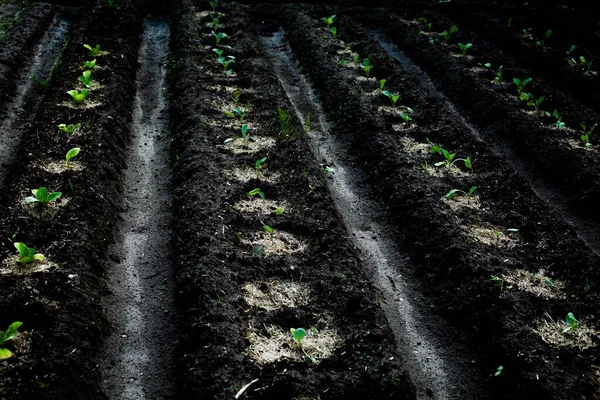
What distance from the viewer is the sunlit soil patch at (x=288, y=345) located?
3.26 meters

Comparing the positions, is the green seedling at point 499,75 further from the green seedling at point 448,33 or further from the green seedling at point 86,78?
the green seedling at point 86,78

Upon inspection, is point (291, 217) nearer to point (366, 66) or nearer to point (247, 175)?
point (247, 175)

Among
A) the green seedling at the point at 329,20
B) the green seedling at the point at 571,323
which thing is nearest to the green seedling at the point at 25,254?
the green seedling at the point at 571,323

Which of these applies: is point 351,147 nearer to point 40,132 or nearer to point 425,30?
point 40,132

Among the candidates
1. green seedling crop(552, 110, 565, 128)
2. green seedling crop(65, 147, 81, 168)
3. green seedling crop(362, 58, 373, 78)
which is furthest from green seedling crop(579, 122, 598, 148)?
green seedling crop(65, 147, 81, 168)

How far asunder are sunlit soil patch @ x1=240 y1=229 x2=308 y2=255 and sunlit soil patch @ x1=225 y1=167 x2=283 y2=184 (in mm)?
790

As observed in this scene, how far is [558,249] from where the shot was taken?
4.26m

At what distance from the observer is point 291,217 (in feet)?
14.6

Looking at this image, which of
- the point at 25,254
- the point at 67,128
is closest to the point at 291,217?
the point at 25,254

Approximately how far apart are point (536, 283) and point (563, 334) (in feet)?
1.68

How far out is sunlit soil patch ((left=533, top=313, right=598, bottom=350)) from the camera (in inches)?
136

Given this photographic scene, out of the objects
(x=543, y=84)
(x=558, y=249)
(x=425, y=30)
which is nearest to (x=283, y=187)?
(x=558, y=249)

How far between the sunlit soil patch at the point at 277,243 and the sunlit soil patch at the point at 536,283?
1562mm

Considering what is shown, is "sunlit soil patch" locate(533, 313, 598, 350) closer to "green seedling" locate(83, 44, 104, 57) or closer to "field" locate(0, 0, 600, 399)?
"field" locate(0, 0, 600, 399)
